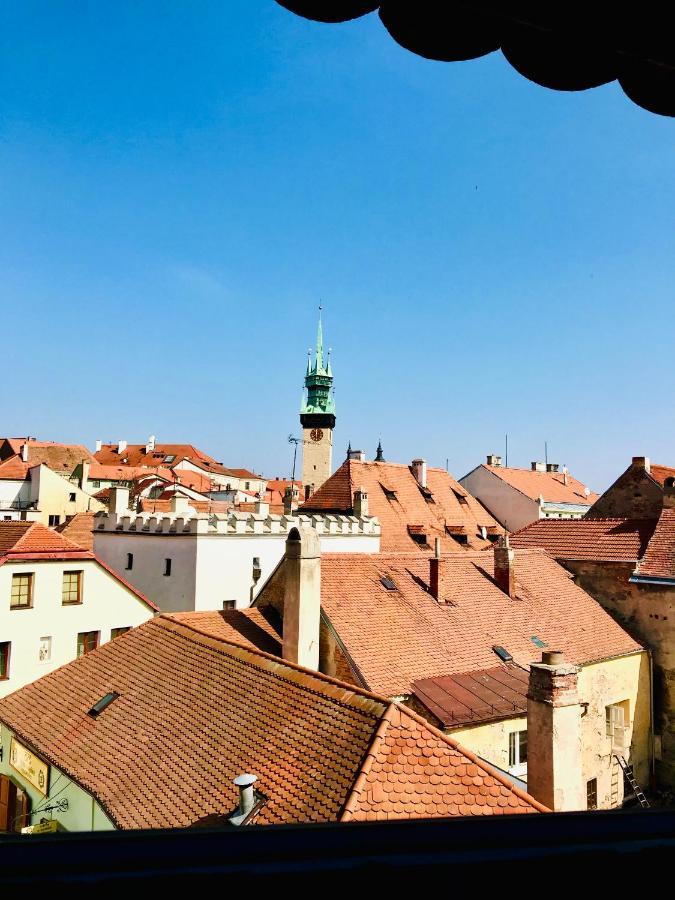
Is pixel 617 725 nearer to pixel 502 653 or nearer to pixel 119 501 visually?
pixel 502 653

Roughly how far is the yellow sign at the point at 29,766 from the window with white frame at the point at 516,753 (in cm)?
1023

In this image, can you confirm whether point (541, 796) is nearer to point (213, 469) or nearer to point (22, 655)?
point (22, 655)

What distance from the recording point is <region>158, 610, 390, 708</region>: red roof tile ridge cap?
36.3ft

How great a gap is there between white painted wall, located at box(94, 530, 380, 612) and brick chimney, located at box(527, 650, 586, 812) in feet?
58.9

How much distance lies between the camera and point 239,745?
11.2 m

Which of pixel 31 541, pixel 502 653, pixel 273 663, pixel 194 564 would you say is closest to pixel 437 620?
pixel 502 653

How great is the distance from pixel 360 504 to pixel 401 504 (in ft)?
11.2

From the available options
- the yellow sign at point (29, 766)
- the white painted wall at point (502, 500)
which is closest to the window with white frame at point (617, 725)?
the yellow sign at point (29, 766)

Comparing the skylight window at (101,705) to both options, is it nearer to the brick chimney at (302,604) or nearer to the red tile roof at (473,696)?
the brick chimney at (302,604)

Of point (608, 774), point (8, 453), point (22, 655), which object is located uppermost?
point (8, 453)

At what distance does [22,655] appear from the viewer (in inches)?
841

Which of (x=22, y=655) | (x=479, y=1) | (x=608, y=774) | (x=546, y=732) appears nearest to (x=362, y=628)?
(x=546, y=732)

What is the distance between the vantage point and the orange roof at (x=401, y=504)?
35.0 m

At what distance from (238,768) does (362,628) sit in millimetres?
6366
